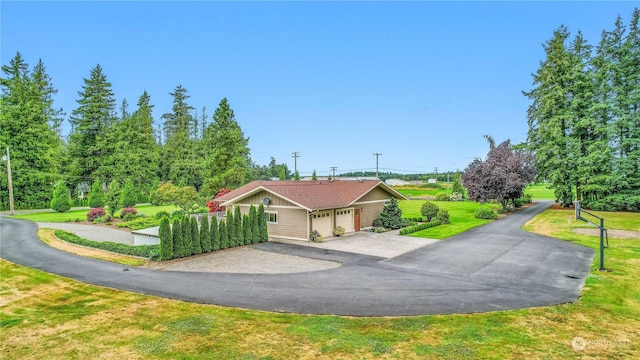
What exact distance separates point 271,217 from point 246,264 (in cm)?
773

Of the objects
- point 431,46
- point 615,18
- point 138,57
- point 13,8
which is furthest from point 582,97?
point 13,8

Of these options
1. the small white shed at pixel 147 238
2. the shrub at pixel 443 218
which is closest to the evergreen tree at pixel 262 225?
the small white shed at pixel 147 238

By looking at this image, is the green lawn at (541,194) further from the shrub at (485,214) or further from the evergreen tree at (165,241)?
the evergreen tree at (165,241)

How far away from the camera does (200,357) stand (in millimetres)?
7781

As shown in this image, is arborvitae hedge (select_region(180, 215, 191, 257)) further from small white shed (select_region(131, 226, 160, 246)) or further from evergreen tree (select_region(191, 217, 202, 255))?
small white shed (select_region(131, 226, 160, 246))

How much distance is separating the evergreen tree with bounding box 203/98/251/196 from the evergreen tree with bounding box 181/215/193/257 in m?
26.0

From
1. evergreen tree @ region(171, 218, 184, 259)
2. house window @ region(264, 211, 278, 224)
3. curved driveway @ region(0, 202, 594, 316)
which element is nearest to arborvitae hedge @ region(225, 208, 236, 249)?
curved driveway @ region(0, 202, 594, 316)

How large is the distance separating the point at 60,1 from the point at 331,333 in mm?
19023

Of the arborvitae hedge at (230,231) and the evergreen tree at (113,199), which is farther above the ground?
the evergreen tree at (113,199)

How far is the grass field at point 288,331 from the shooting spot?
8.02 m

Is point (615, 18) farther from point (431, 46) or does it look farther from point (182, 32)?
point (182, 32)

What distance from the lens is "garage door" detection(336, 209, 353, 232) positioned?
2533 centimetres

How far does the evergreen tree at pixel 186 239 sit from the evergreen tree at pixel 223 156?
2601 cm

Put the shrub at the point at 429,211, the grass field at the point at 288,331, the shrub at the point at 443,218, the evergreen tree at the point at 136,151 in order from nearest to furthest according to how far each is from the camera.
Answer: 1. the grass field at the point at 288,331
2. the shrub at the point at 443,218
3. the shrub at the point at 429,211
4. the evergreen tree at the point at 136,151
